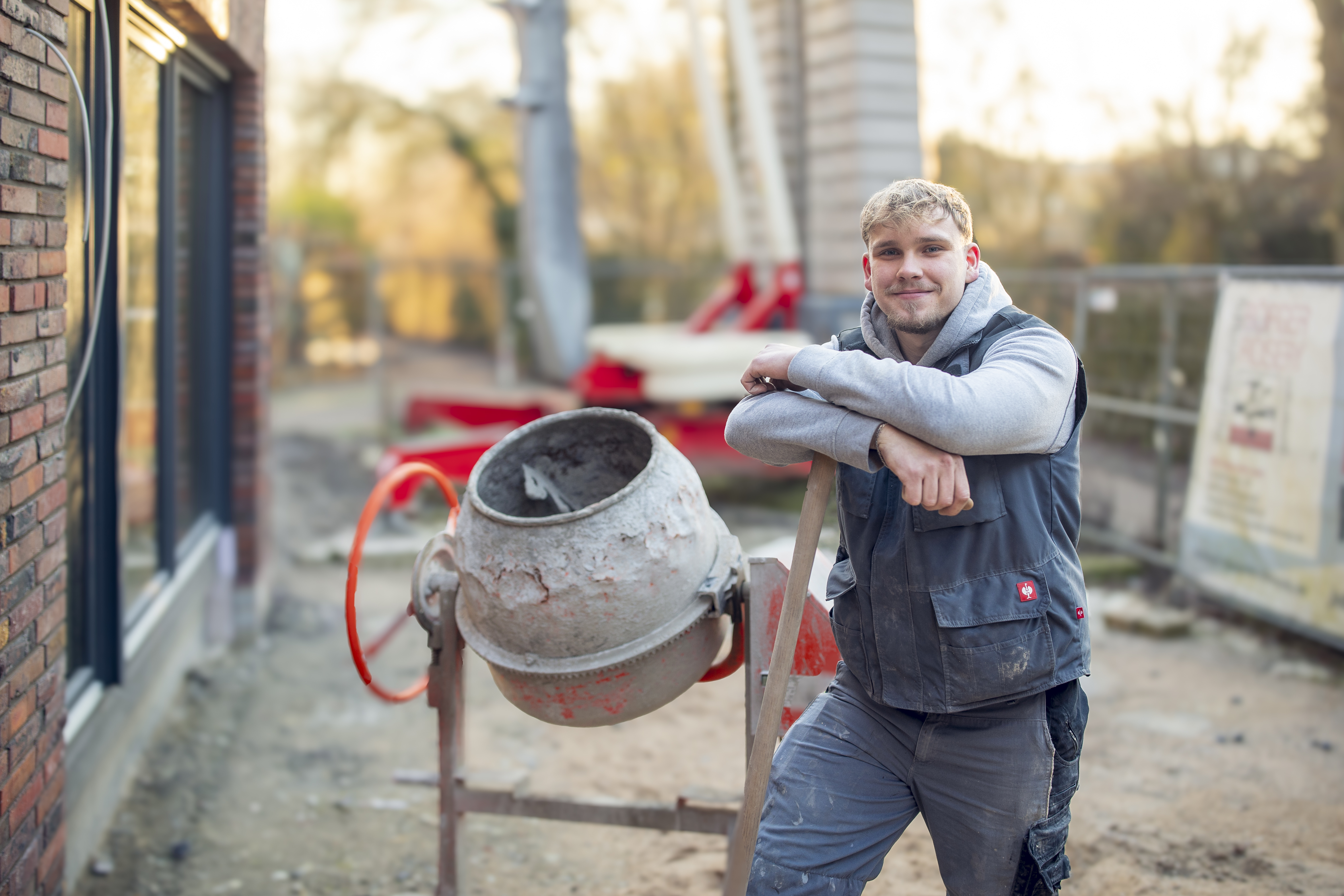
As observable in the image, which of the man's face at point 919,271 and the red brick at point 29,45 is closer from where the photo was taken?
the man's face at point 919,271

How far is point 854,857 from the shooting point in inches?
92.7

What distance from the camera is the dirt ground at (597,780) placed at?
12.0ft

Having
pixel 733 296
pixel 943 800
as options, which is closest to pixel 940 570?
pixel 943 800

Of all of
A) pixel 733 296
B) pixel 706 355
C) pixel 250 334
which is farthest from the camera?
pixel 733 296

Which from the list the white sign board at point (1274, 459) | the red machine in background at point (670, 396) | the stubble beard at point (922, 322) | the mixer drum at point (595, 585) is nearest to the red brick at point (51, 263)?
the mixer drum at point (595, 585)

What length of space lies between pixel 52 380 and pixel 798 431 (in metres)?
2.01

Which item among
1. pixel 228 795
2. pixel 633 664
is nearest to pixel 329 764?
pixel 228 795

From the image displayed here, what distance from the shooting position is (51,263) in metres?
2.89

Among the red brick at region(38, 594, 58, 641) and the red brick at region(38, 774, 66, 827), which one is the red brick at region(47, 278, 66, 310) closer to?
the red brick at region(38, 594, 58, 641)

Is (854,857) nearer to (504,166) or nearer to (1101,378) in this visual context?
(1101,378)

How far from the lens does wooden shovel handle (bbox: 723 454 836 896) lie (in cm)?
241

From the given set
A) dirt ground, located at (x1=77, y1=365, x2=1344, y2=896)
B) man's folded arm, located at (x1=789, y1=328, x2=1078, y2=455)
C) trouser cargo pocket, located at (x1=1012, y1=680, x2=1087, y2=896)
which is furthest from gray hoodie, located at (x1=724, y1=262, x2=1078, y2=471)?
dirt ground, located at (x1=77, y1=365, x2=1344, y2=896)

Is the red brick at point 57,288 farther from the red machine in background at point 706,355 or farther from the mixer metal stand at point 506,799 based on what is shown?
the red machine in background at point 706,355

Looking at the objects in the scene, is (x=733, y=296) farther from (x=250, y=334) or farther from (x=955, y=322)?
(x=955, y=322)
